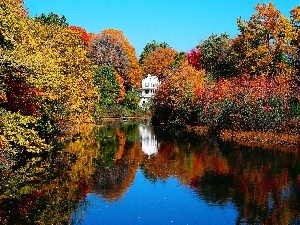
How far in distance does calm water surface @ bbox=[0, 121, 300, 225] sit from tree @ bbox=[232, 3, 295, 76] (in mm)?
21106

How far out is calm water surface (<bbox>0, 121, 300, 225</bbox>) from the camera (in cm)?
1769

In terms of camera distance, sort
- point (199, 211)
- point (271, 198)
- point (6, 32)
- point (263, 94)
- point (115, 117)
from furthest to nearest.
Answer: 1. point (115, 117)
2. point (263, 94)
3. point (6, 32)
4. point (271, 198)
5. point (199, 211)

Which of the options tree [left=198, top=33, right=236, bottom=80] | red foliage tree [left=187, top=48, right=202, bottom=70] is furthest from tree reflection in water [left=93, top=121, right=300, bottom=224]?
red foliage tree [left=187, top=48, right=202, bottom=70]

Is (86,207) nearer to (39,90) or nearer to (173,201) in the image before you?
(173,201)

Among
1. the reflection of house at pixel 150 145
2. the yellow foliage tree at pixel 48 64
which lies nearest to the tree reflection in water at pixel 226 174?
the reflection of house at pixel 150 145

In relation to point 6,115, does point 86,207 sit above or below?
below

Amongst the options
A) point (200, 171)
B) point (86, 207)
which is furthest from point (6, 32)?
point (200, 171)

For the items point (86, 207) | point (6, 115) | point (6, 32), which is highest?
point (6, 32)

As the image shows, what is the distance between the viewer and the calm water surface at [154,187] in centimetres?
1769

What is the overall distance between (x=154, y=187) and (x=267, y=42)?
3665 cm

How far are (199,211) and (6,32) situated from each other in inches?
520

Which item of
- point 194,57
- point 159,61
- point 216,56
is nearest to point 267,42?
point 216,56

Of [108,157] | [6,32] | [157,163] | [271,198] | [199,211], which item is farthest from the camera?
[108,157]

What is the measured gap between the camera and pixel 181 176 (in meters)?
25.7
